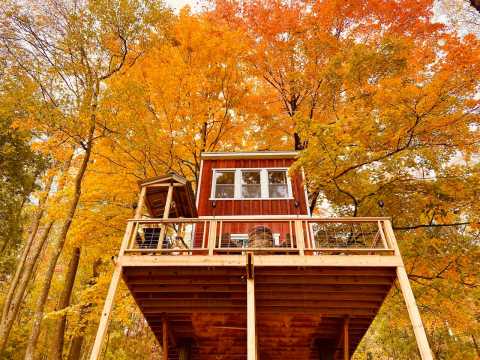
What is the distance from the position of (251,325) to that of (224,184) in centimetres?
545

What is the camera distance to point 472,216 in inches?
333

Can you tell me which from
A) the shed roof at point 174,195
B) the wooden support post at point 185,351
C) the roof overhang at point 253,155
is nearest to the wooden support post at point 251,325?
the shed roof at point 174,195

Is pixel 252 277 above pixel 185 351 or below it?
above

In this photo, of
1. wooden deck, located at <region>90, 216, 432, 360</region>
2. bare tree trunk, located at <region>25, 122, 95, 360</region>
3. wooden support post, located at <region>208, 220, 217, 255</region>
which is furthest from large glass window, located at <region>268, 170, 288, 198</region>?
bare tree trunk, located at <region>25, 122, 95, 360</region>

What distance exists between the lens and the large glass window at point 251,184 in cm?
1012

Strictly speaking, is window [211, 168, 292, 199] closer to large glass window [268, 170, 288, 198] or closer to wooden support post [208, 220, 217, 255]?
large glass window [268, 170, 288, 198]

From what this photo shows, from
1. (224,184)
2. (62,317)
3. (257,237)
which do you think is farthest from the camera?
(62,317)

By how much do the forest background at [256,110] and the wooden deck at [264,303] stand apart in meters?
2.64

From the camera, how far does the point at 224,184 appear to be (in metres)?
10.5

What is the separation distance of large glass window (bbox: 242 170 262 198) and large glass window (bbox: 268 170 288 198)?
1.20ft

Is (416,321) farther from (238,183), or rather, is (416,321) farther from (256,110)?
(256,110)

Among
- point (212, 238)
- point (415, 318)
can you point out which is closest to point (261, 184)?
point (212, 238)

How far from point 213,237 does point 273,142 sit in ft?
25.5

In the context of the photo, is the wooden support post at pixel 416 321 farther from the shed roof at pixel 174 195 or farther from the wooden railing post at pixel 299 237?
the shed roof at pixel 174 195
